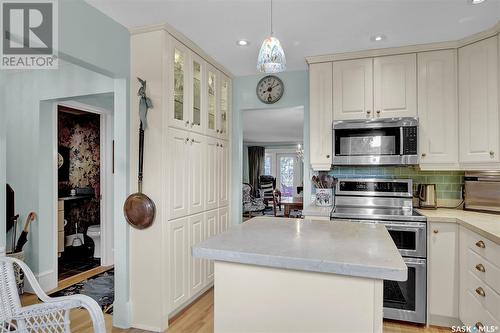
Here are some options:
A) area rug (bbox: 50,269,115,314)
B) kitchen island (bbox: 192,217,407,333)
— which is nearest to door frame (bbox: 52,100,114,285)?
area rug (bbox: 50,269,115,314)

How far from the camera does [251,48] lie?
8.86 feet

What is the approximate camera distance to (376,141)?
108 inches

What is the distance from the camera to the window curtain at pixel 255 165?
10.6 meters

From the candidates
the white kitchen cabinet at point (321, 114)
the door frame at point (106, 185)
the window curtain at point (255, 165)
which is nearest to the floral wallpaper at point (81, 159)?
the door frame at point (106, 185)

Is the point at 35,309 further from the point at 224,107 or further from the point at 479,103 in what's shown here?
the point at 479,103

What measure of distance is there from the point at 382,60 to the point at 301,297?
2.46 metres

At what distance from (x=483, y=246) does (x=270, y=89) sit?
244 centimetres

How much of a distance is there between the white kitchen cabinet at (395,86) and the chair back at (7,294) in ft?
9.63

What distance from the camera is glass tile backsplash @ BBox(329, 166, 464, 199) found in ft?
9.31

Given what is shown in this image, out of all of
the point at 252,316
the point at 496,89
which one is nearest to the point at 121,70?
the point at 252,316

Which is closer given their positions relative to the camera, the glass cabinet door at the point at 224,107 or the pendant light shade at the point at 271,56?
the pendant light shade at the point at 271,56

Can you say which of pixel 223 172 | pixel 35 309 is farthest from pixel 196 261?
pixel 35 309

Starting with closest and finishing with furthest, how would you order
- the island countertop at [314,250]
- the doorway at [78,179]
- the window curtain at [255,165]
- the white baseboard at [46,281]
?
the island countertop at [314,250], the white baseboard at [46,281], the doorway at [78,179], the window curtain at [255,165]

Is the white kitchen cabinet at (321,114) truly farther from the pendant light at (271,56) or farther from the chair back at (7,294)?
the chair back at (7,294)
